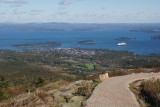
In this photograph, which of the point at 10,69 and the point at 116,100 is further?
the point at 10,69

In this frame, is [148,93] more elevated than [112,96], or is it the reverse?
[148,93]

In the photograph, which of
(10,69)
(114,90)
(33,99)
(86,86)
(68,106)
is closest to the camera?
(68,106)

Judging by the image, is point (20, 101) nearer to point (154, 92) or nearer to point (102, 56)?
point (154, 92)

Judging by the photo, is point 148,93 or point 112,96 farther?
point 112,96

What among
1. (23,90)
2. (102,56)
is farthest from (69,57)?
(23,90)

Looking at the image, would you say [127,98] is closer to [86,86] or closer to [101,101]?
[101,101]

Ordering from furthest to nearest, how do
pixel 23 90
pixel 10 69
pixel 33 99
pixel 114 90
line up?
1. pixel 10 69
2. pixel 23 90
3. pixel 114 90
4. pixel 33 99

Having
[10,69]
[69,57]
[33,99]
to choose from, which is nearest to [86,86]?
[33,99]

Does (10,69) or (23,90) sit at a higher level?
(23,90)

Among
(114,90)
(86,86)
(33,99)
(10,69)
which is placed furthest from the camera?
(10,69)
